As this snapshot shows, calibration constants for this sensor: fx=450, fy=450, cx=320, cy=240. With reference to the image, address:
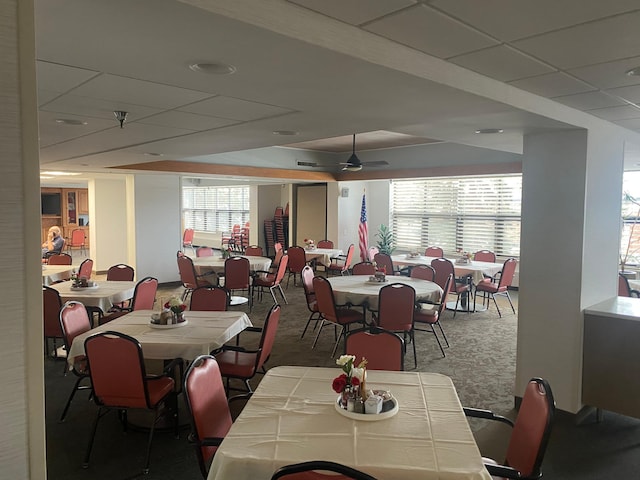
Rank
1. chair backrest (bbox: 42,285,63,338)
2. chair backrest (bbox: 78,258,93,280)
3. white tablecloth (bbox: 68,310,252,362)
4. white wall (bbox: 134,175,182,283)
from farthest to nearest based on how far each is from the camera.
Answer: white wall (bbox: 134,175,182,283), chair backrest (bbox: 78,258,93,280), chair backrest (bbox: 42,285,63,338), white tablecloth (bbox: 68,310,252,362)

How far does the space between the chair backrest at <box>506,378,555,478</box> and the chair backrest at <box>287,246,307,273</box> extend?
6.61 m

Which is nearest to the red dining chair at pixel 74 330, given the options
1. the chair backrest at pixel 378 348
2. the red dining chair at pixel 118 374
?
the red dining chair at pixel 118 374

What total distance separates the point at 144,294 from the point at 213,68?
3.44 meters

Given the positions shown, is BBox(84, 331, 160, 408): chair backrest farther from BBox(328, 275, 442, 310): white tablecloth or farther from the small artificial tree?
the small artificial tree

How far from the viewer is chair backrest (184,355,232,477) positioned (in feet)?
7.16

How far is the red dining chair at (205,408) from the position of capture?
217 cm

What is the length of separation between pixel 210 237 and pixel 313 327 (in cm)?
1109

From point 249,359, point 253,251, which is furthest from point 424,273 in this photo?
point 253,251

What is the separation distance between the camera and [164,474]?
9.33 ft

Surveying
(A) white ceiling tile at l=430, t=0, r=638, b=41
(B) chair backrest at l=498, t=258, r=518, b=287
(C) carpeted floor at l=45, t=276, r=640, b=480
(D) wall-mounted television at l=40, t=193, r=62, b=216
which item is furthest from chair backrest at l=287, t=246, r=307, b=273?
(D) wall-mounted television at l=40, t=193, r=62, b=216

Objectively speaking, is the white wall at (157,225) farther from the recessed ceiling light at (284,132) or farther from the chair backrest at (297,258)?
the recessed ceiling light at (284,132)

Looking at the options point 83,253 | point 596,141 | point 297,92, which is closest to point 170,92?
point 297,92

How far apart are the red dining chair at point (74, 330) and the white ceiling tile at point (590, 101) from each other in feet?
13.2

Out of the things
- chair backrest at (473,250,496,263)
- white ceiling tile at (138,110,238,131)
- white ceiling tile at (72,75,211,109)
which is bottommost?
chair backrest at (473,250,496,263)
